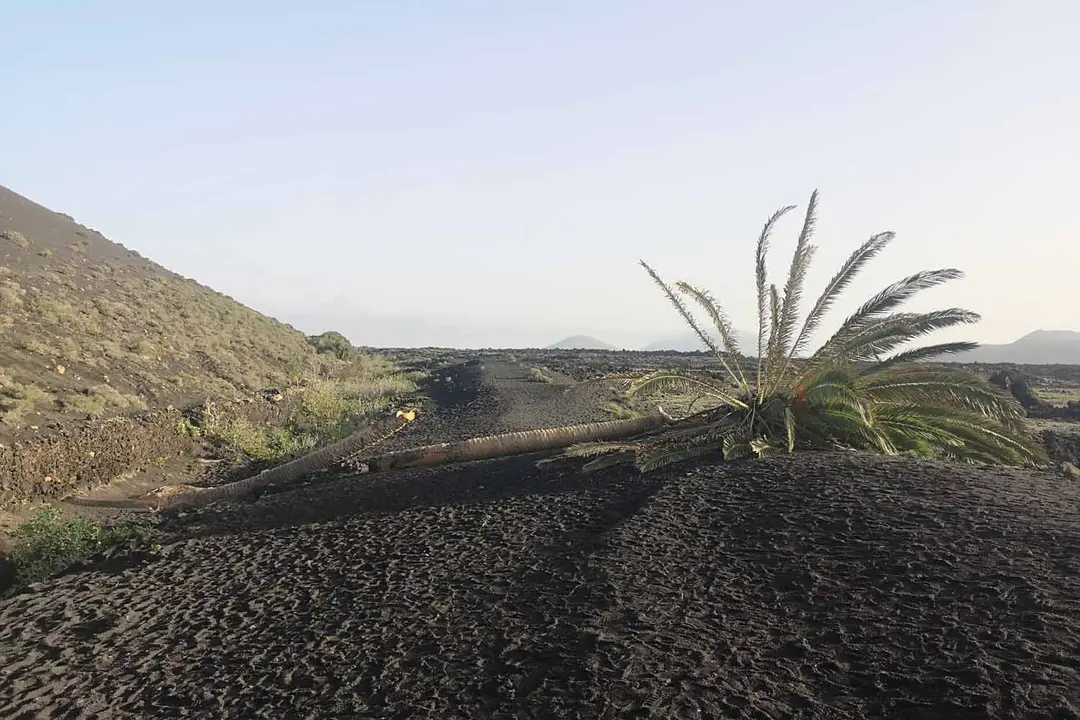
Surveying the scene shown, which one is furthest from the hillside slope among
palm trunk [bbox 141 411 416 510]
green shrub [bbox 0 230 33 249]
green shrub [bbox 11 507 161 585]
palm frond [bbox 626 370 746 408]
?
palm frond [bbox 626 370 746 408]

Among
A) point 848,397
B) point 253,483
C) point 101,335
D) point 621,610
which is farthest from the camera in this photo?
point 101,335

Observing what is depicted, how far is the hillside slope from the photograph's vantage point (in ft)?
49.0

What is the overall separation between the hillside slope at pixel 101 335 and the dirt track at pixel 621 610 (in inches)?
307

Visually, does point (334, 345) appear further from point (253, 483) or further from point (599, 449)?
point (599, 449)

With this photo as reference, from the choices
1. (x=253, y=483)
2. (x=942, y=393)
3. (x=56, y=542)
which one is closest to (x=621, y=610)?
(x=942, y=393)

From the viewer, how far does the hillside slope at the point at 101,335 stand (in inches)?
588

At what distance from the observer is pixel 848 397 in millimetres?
8008

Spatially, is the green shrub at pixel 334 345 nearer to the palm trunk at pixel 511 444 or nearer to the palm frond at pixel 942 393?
the palm trunk at pixel 511 444

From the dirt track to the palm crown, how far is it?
39.1 inches

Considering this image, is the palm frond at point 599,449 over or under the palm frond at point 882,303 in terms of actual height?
under

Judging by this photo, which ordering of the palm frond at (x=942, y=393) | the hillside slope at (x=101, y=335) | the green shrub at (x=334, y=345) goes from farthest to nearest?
1. the green shrub at (x=334, y=345)
2. the hillside slope at (x=101, y=335)
3. the palm frond at (x=942, y=393)

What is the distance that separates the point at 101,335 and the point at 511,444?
16.1m

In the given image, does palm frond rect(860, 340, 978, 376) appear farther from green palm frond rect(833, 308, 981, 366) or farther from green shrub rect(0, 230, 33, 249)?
green shrub rect(0, 230, 33, 249)

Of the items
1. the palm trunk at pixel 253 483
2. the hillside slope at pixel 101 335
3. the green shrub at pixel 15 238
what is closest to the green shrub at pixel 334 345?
the hillside slope at pixel 101 335
